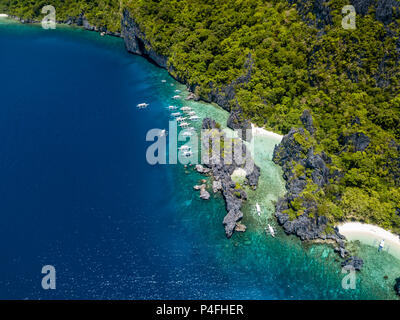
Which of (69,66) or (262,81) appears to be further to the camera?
(69,66)

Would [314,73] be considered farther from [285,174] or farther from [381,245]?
[381,245]

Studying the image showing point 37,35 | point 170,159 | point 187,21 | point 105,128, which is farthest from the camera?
point 37,35

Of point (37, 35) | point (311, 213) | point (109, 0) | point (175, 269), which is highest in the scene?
point (109, 0)

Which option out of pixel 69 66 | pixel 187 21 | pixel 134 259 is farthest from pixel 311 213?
pixel 69 66

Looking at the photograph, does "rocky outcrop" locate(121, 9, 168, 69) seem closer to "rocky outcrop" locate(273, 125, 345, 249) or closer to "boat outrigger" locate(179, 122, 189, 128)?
"boat outrigger" locate(179, 122, 189, 128)

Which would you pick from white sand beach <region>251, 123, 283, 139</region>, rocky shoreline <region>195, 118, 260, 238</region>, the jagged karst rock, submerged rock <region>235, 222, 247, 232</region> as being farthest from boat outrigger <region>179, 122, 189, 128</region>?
submerged rock <region>235, 222, 247, 232</region>

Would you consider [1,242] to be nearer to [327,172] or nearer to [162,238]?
[162,238]

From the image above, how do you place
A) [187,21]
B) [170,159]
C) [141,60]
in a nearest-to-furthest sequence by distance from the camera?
[170,159] < [187,21] < [141,60]
